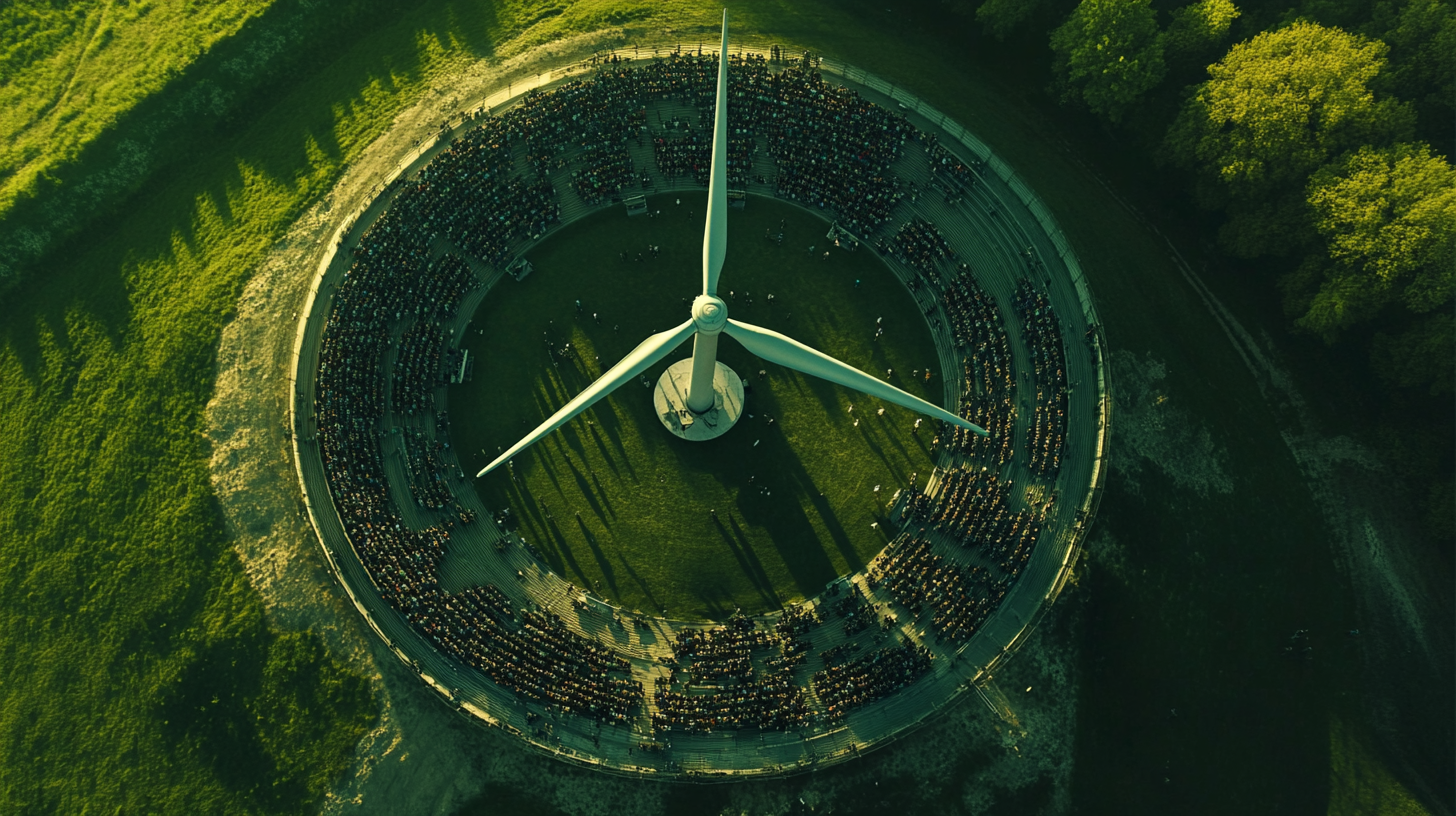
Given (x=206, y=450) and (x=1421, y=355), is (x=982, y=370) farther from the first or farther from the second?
(x=206, y=450)

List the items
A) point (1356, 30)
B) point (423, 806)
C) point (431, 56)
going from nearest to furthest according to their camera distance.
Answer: point (423, 806)
point (1356, 30)
point (431, 56)

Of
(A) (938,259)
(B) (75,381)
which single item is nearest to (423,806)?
(B) (75,381)

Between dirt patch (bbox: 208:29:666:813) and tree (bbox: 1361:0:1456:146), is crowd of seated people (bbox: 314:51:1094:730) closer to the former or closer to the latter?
dirt patch (bbox: 208:29:666:813)

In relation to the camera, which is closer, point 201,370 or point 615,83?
point 201,370

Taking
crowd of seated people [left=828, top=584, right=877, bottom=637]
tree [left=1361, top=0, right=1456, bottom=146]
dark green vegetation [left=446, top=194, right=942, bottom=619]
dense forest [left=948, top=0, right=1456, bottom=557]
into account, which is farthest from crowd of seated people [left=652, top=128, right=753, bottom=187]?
tree [left=1361, top=0, right=1456, bottom=146]

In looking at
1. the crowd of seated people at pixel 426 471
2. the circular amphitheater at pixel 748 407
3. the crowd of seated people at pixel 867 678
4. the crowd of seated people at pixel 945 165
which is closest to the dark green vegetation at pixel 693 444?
the circular amphitheater at pixel 748 407

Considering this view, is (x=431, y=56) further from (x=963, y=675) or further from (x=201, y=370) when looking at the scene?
(x=963, y=675)
